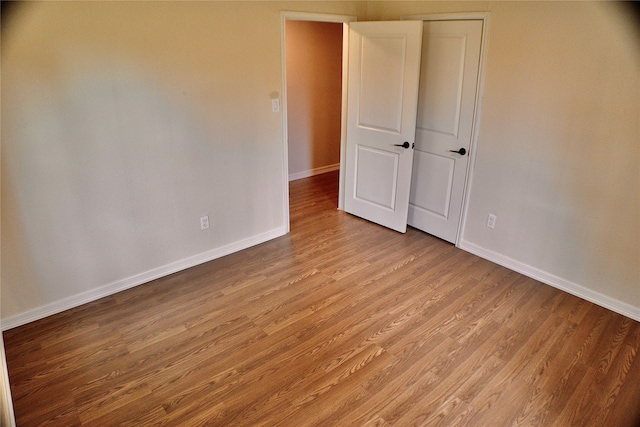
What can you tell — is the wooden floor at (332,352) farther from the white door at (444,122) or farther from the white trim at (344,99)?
the white trim at (344,99)

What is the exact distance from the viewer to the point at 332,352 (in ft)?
7.88

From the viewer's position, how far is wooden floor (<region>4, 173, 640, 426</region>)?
6.65 feet

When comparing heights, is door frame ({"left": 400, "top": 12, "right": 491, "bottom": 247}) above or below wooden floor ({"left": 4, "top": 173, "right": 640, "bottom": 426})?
above

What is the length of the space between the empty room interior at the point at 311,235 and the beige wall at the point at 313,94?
1460 mm

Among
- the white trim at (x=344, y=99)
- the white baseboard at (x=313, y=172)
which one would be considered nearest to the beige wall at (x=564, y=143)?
the white trim at (x=344, y=99)

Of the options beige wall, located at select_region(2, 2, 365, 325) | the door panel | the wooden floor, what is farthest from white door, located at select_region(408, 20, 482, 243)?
beige wall, located at select_region(2, 2, 365, 325)

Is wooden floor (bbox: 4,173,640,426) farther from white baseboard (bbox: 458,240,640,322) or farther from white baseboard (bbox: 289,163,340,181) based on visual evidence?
white baseboard (bbox: 289,163,340,181)

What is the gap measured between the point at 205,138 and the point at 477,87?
83.7 inches

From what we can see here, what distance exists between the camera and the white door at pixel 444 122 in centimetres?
321

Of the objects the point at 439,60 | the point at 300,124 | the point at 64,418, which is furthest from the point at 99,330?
the point at 300,124

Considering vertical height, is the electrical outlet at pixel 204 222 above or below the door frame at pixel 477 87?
below

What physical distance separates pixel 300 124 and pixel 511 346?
12.6 feet

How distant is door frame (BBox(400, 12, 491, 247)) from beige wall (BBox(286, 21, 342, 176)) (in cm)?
185

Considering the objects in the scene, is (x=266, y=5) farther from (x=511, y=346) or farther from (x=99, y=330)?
(x=511, y=346)
